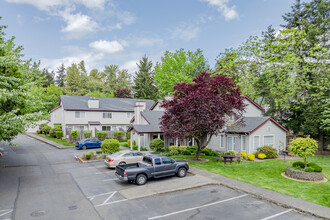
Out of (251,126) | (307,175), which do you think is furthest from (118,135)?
(307,175)

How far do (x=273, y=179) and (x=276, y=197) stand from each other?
12.5 feet

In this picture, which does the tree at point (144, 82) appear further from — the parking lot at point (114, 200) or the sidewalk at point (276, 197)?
the sidewalk at point (276, 197)

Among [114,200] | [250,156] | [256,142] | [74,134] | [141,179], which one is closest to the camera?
[114,200]

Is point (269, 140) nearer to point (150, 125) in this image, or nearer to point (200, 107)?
point (200, 107)

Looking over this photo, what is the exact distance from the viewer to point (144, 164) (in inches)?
577

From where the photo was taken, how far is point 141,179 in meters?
13.8

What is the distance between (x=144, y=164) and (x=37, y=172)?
9.34 m

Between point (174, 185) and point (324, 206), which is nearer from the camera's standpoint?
point (324, 206)

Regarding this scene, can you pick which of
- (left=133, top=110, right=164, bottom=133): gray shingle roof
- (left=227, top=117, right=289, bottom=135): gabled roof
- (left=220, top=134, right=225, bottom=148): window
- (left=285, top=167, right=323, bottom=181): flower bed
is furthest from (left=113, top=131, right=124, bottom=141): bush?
(left=285, top=167, right=323, bottom=181): flower bed

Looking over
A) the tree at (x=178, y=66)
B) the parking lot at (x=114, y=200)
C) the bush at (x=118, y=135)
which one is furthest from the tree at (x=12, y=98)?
the tree at (x=178, y=66)

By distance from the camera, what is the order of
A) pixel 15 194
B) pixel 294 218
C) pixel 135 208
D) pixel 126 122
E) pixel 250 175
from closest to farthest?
pixel 294 218 < pixel 135 208 < pixel 15 194 < pixel 250 175 < pixel 126 122

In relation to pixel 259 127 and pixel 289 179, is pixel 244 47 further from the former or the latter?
pixel 289 179

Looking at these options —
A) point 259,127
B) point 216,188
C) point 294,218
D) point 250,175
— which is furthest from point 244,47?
point 294,218

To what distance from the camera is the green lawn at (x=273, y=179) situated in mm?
11711
